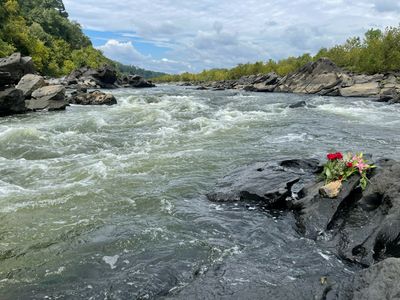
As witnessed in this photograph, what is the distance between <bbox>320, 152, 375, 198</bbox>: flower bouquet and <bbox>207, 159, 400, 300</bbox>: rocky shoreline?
0.56 ft

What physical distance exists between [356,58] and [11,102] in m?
Result: 64.6

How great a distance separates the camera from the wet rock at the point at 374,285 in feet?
14.4

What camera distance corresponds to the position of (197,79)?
140500 mm

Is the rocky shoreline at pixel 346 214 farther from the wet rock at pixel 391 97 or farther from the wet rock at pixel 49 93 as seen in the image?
the wet rock at pixel 391 97

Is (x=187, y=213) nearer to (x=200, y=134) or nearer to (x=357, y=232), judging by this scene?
(x=357, y=232)

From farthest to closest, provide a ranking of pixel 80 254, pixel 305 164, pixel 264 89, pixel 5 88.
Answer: pixel 264 89, pixel 5 88, pixel 305 164, pixel 80 254

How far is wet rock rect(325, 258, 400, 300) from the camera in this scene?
14.4 ft

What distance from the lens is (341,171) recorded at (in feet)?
29.8

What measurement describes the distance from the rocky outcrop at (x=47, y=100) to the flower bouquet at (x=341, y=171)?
930 inches

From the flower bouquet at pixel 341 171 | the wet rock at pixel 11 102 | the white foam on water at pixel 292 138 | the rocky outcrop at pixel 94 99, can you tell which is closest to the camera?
the flower bouquet at pixel 341 171

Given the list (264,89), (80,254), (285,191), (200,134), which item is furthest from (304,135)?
(264,89)

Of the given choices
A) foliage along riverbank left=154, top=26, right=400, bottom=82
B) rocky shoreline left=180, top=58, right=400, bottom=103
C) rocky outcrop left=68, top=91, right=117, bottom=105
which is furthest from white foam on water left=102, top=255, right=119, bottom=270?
foliage along riverbank left=154, top=26, right=400, bottom=82

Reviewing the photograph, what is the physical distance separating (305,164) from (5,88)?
71.1ft

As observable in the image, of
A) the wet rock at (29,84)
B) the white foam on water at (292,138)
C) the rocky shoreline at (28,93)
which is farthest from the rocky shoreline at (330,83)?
the wet rock at (29,84)
